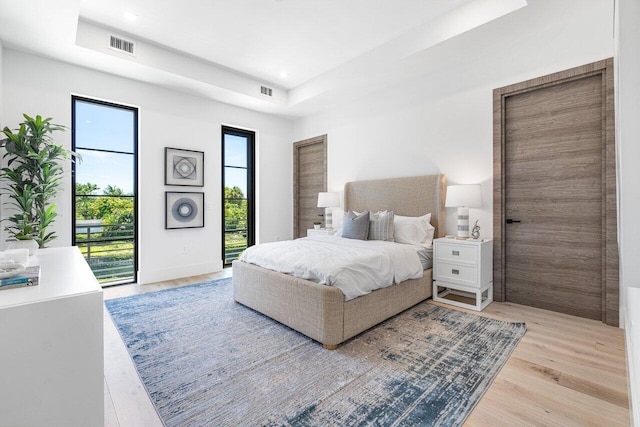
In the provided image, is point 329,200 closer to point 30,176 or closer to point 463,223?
point 463,223

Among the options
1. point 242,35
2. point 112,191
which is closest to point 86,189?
point 112,191

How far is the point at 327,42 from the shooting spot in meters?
3.48

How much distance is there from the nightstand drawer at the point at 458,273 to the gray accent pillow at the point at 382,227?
64cm

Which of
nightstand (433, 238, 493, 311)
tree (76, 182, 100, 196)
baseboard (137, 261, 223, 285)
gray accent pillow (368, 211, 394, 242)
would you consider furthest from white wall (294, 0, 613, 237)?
tree (76, 182, 100, 196)

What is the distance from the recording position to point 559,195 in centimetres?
296

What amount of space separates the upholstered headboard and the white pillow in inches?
5.1

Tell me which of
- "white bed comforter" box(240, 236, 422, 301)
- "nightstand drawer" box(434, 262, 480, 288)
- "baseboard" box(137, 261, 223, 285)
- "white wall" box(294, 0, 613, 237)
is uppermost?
"white wall" box(294, 0, 613, 237)

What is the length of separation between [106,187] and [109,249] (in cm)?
83

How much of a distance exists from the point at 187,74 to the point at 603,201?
15.6ft

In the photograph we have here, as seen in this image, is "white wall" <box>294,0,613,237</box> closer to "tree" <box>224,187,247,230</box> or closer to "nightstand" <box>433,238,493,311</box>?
"nightstand" <box>433,238,493,311</box>

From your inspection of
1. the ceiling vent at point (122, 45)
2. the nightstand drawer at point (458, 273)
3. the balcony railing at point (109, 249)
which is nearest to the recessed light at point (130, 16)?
the ceiling vent at point (122, 45)

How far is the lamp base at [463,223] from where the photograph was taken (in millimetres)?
3344

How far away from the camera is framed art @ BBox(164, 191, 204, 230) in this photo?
4.32 meters

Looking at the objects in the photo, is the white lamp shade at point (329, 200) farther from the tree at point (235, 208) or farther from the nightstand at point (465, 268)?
the nightstand at point (465, 268)
